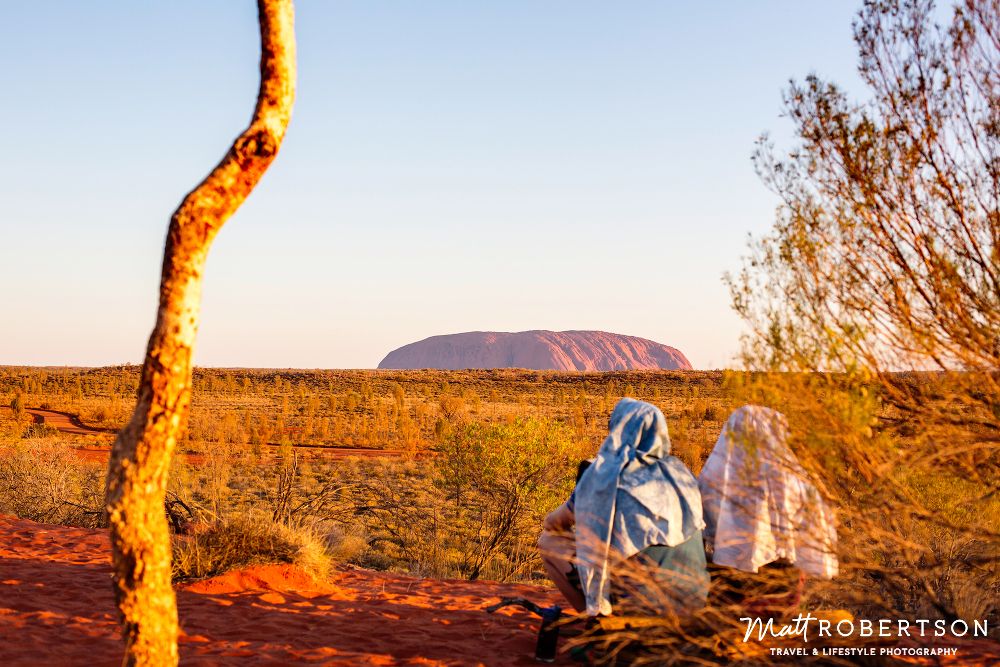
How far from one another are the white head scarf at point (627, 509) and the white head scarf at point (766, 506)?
22cm

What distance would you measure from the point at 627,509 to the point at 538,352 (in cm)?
14531

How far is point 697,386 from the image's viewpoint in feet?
158

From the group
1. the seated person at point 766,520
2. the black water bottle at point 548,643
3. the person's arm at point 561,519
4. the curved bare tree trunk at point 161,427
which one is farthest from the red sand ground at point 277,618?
the seated person at point 766,520

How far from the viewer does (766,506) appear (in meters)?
4.77

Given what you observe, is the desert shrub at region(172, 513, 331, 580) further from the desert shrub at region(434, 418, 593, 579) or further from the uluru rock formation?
the uluru rock formation

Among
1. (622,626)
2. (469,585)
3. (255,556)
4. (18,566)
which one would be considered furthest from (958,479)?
(18,566)

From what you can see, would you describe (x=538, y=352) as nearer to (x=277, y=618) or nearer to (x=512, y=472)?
(x=512, y=472)

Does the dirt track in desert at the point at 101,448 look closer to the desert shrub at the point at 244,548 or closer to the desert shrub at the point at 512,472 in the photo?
the desert shrub at the point at 512,472

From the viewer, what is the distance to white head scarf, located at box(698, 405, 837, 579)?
4715 mm

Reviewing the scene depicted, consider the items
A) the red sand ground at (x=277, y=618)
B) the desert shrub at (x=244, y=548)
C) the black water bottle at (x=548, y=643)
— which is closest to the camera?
the black water bottle at (x=548, y=643)

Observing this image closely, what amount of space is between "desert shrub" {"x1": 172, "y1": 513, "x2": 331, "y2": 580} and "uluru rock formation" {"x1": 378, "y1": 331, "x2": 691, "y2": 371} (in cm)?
13776

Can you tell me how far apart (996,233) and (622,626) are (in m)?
3.93

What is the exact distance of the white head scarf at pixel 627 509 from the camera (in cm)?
471

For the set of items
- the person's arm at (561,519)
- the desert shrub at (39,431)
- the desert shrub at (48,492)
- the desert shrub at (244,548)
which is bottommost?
the desert shrub at (39,431)
